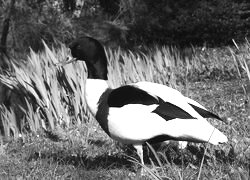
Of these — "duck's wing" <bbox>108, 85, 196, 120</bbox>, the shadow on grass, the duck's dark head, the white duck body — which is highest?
the duck's dark head

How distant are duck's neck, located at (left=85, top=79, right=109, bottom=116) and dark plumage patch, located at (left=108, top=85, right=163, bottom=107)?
0.50ft

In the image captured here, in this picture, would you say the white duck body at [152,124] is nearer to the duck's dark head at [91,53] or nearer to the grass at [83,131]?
the grass at [83,131]

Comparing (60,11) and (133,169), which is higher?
(60,11)

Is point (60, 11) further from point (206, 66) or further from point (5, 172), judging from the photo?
point (5, 172)

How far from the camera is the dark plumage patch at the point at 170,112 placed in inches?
112

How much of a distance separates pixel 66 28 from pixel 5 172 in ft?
25.4

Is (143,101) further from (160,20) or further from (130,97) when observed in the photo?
(160,20)

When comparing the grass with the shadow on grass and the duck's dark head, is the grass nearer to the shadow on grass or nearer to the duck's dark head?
the shadow on grass

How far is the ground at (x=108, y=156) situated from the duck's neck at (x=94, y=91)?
410 millimetres

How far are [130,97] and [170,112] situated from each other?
28cm

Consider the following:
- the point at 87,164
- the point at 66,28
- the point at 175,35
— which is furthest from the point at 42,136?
the point at 175,35

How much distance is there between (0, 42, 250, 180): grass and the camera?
3.01 m

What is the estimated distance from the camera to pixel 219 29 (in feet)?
48.4

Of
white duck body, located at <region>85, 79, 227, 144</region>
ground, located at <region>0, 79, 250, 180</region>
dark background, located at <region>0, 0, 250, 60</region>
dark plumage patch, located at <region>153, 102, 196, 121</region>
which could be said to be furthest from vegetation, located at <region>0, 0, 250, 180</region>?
dark background, located at <region>0, 0, 250, 60</region>
